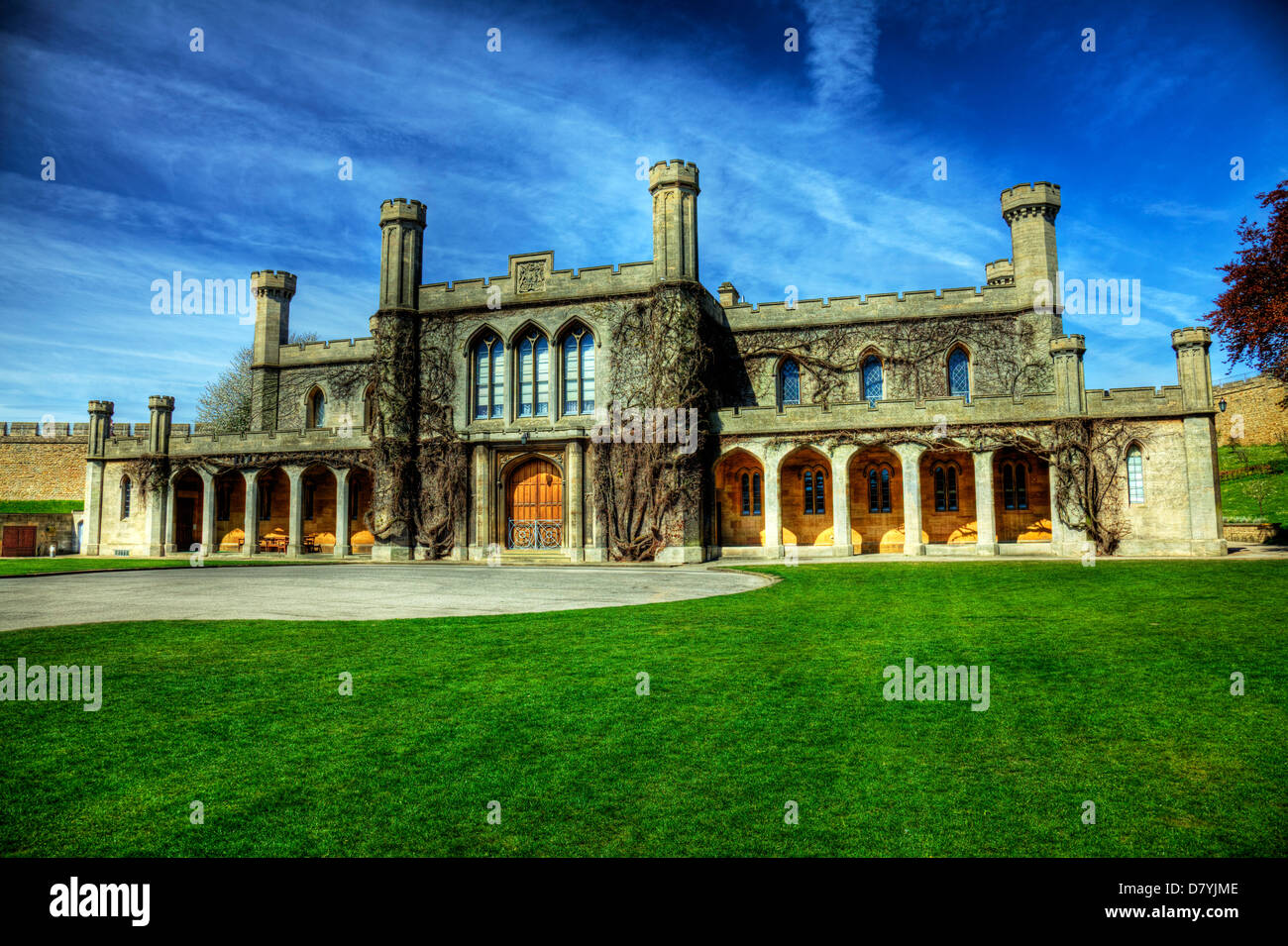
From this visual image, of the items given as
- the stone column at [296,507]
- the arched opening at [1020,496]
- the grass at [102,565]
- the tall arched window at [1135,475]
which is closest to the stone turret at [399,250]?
the stone column at [296,507]

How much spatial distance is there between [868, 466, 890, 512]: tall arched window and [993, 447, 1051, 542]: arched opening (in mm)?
3635

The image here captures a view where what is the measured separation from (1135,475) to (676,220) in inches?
681

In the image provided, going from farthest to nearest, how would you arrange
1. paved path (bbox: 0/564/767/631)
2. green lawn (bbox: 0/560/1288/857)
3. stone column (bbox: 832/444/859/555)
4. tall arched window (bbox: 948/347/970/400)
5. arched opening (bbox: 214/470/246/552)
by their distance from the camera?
1. arched opening (bbox: 214/470/246/552)
2. tall arched window (bbox: 948/347/970/400)
3. stone column (bbox: 832/444/859/555)
4. paved path (bbox: 0/564/767/631)
5. green lawn (bbox: 0/560/1288/857)

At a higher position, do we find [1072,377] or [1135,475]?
[1072,377]

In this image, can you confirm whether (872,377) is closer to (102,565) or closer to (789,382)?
(789,382)

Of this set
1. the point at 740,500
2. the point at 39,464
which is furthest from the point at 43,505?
the point at 740,500

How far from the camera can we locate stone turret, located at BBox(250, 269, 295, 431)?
35.2 metres

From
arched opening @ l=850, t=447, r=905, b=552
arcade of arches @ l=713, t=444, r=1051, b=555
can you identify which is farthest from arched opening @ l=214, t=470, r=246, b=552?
arched opening @ l=850, t=447, r=905, b=552

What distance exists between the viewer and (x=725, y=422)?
27609mm

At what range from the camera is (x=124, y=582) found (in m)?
17.1

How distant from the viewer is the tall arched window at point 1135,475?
2431 cm

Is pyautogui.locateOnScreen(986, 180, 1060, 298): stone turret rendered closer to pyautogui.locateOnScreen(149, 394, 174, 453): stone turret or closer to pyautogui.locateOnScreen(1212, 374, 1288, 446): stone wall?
pyautogui.locateOnScreen(1212, 374, 1288, 446): stone wall

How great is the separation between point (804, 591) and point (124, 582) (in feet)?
48.8
